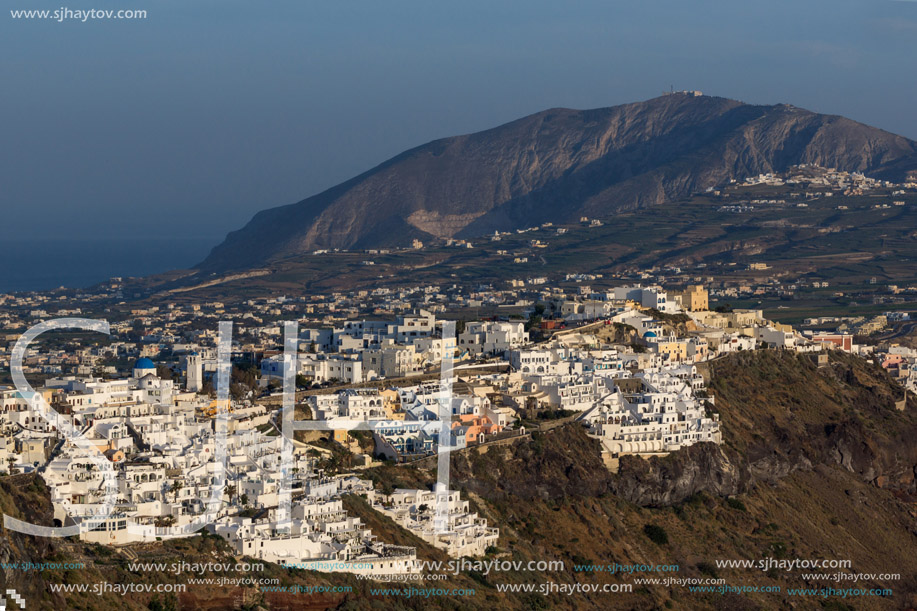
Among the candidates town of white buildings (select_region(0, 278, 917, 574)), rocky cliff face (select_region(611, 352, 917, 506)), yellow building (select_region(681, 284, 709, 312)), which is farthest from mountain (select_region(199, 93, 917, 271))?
rocky cliff face (select_region(611, 352, 917, 506))

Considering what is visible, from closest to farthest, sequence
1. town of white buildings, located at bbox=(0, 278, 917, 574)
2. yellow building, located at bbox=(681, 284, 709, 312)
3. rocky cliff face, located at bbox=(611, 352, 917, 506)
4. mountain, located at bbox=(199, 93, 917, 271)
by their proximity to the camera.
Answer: town of white buildings, located at bbox=(0, 278, 917, 574) → rocky cliff face, located at bbox=(611, 352, 917, 506) → yellow building, located at bbox=(681, 284, 709, 312) → mountain, located at bbox=(199, 93, 917, 271)

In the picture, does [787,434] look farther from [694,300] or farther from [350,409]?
[350,409]

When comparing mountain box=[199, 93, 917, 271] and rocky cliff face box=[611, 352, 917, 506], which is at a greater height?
mountain box=[199, 93, 917, 271]

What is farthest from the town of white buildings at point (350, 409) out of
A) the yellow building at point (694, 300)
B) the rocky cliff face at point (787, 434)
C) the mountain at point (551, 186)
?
the mountain at point (551, 186)

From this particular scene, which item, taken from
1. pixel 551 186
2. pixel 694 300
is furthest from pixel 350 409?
pixel 551 186

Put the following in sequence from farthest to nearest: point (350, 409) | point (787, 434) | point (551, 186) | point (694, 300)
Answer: point (551, 186) < point (694, 300) < point (787, 434) < point (350, 409)

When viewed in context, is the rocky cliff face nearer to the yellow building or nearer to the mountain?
the yellow building

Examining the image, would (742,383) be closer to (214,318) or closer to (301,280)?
(214,318)

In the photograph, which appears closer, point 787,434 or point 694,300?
point 787,434

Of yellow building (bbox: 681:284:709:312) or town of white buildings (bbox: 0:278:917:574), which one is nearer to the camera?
town of white buildings (bbox: 0:278:917:574)

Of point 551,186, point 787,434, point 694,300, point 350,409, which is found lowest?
point 787,434
